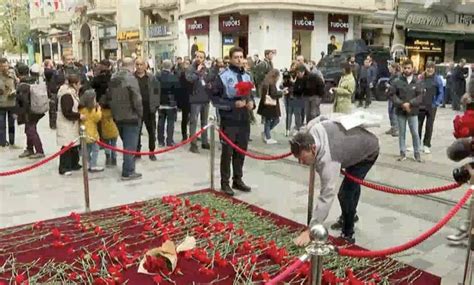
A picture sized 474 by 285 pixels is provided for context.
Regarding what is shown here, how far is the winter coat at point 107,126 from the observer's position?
26.6 feet

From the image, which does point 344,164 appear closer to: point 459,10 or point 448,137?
point 448,137

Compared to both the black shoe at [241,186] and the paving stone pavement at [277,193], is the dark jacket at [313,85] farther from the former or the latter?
the black shoe at [241,186]

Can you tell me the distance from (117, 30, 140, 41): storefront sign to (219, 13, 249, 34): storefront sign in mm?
8675

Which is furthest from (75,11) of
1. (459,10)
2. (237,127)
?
(237,127)

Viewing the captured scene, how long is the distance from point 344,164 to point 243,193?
2561 millimetres

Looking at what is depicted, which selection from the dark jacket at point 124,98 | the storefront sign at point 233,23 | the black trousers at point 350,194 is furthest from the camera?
the storefront sign at point 233,23

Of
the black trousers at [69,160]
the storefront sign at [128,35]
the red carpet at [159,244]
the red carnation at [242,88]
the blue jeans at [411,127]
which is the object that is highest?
the storefront sign at [128,35]

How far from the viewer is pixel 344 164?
4641 millimetres

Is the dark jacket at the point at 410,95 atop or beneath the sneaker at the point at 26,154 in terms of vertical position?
atop

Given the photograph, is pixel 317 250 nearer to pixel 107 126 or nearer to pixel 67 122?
pixel 67 122

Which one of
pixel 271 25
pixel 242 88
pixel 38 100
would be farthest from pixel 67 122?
pixel 271 25

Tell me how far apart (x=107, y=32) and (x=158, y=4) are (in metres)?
7.11

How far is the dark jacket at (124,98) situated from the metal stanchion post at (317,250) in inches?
211

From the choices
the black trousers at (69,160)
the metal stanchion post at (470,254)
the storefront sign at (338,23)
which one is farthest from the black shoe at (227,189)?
the storefront sign at (338,23)
